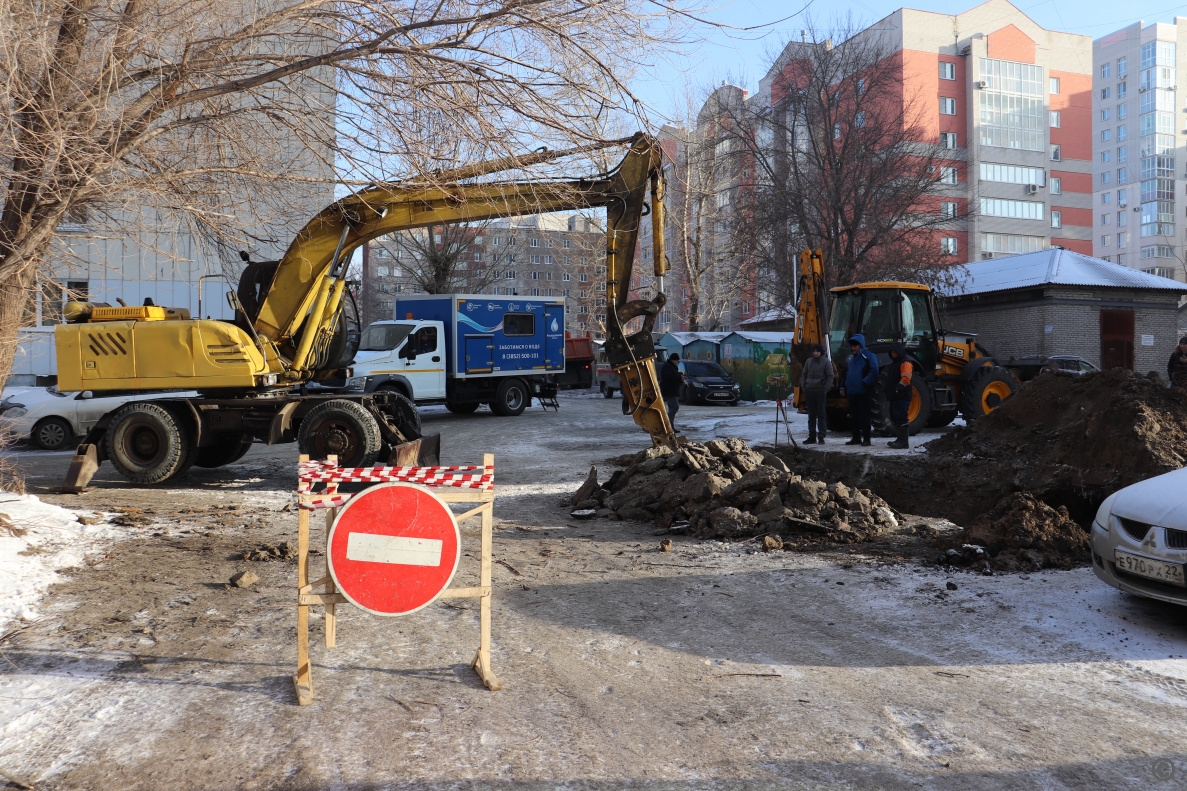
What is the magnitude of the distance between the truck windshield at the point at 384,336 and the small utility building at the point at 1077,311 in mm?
19478

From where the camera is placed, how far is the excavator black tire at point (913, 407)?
1373 centimetres

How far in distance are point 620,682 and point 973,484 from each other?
293 inches

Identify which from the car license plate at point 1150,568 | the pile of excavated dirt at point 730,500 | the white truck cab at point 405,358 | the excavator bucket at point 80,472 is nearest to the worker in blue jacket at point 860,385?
the pile of excavated dirt at point 730,500

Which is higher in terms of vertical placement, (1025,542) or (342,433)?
(342,433)

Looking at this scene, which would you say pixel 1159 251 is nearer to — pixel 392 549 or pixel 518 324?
pixel 518 324

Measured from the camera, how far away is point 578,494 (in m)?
9.61

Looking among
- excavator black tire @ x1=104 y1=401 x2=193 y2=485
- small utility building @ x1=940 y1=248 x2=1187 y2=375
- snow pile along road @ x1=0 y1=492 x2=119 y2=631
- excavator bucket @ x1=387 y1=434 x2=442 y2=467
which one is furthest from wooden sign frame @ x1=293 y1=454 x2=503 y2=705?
small utility building @ x1=940 y1=248 x2=1187 y2=375

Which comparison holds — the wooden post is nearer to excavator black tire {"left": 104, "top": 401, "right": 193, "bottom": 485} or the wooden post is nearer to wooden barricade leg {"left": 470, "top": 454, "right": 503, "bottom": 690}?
wooden barricade leg {"left": 470, "top": 454, "right": 503, "bottom": 690}

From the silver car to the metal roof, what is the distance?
25907 millimetres

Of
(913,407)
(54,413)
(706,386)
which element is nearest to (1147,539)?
(913,407)

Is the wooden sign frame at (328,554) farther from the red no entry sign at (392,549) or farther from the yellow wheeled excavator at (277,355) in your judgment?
the yellow wheeled excavator at (277,355)

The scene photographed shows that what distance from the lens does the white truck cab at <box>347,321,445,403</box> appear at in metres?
19.2

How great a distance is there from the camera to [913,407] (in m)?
14.4

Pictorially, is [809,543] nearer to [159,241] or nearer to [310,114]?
[310,114]
